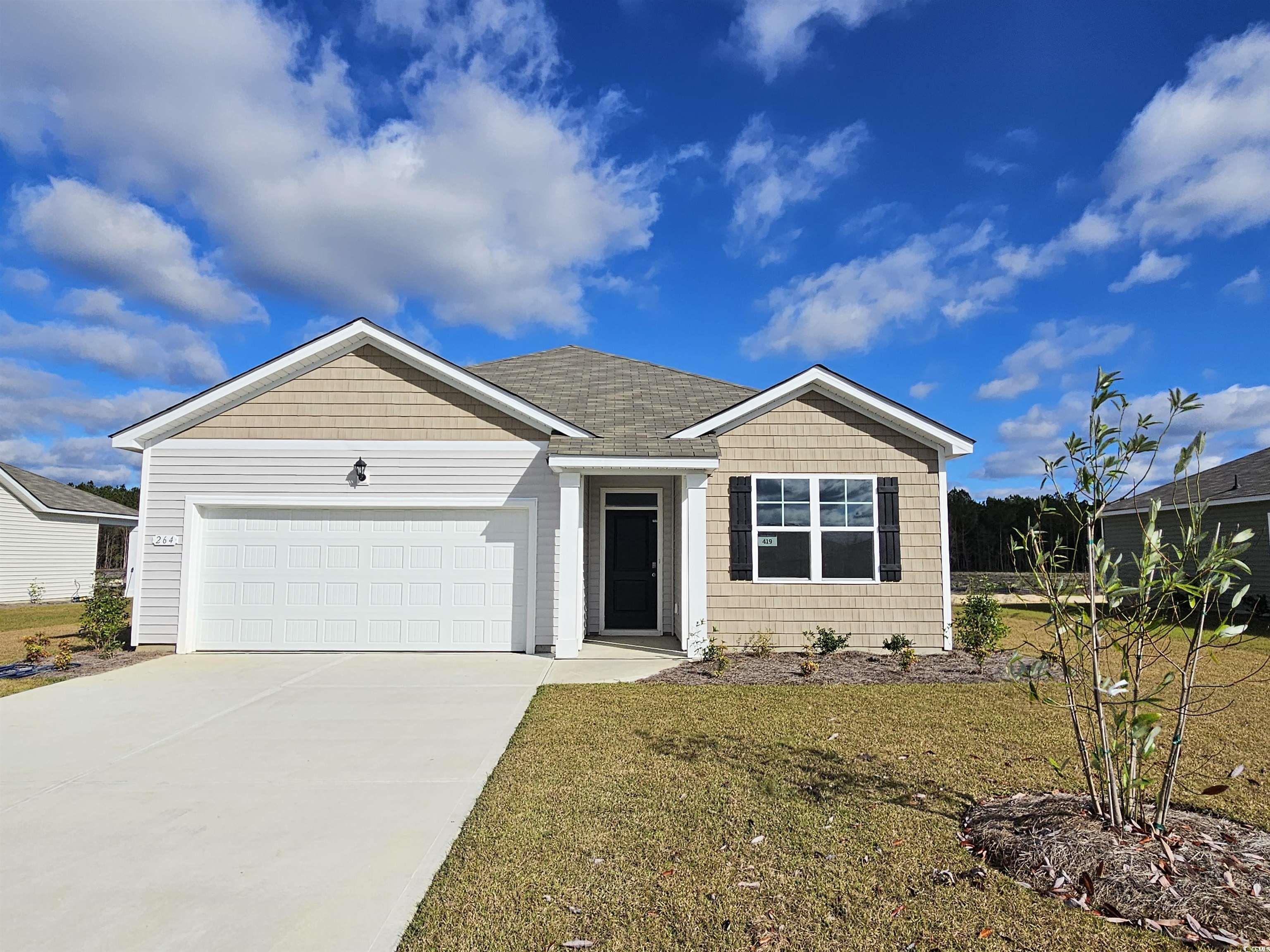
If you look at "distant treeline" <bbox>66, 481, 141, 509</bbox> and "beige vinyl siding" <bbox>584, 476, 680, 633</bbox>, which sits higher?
"distant treeline" <bbox>66, 481, 141, 509</bbox>

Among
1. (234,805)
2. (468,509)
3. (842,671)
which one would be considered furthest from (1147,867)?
(468,509)

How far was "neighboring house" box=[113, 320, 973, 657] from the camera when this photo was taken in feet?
31.6

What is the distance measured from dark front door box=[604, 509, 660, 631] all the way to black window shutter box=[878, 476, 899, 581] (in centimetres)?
358

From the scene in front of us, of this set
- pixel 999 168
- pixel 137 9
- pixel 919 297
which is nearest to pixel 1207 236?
pixel 999 168

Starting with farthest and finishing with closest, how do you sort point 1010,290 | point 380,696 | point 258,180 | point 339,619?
point 1010,290 → point 258,180 → point 339,619 → point 380,696

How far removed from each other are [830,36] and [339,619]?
38.7 feet

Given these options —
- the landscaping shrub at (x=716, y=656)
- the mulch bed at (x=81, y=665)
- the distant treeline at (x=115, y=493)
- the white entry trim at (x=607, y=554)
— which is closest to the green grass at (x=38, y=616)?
the mulch bed at (x=81, y=665)

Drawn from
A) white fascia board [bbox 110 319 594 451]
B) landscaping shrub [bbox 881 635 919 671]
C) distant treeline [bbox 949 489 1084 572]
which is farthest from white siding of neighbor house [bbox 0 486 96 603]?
distant treeline [bbox 949 489 1084 572]

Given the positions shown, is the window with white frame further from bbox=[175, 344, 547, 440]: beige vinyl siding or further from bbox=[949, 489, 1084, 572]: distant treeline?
bbox=[949, 489, 1084, 572]: distant treeline

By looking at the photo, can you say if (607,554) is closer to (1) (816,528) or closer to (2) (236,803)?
(1) (816,528)

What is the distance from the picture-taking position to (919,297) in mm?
23828

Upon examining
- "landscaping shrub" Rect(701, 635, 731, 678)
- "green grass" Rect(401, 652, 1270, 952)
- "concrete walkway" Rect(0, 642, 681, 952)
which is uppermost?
"landscaping shrub" Rect(701, 635, 731, 678)

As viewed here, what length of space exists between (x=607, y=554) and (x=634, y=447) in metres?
2.38

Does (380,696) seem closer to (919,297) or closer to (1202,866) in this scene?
(1202,866)
